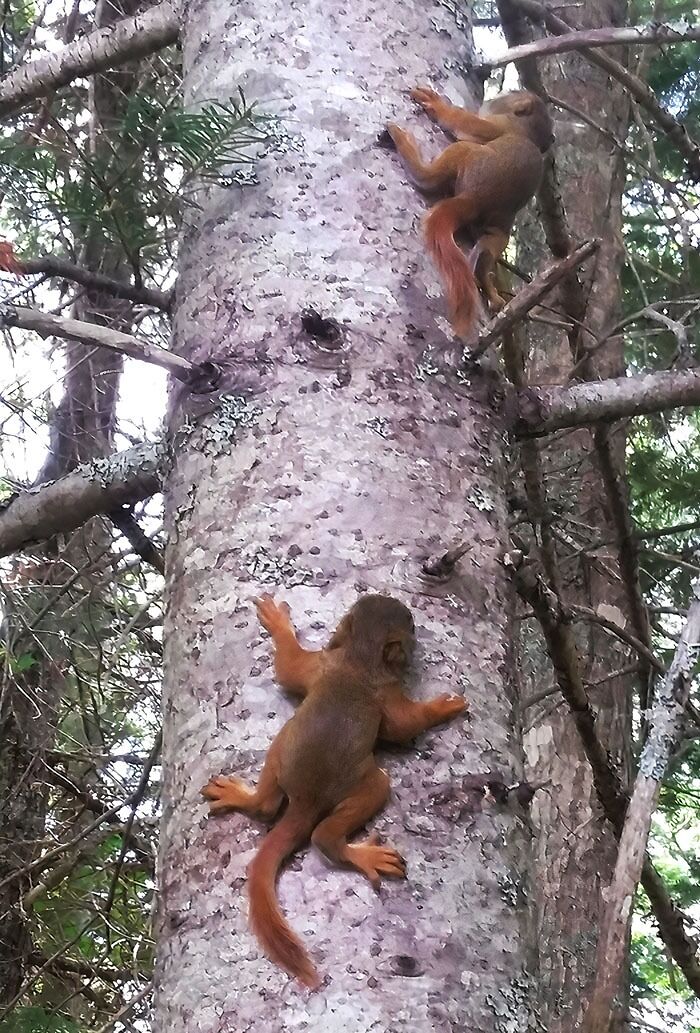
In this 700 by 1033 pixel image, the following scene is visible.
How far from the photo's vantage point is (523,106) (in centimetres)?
212

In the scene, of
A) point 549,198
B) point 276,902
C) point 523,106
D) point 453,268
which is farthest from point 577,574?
point 276,902

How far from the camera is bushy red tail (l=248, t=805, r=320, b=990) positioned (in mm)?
865

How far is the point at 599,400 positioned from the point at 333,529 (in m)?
0.48

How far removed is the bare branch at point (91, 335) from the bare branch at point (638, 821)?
63cm

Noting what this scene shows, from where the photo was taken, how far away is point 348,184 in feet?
4.45

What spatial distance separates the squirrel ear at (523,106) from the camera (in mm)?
2086

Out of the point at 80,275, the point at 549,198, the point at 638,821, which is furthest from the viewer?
the point at 549,198

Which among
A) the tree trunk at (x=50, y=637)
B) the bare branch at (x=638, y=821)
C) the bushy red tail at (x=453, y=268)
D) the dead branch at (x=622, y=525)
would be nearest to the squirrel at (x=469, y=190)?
the bushy red tail at (x=453, y=268)

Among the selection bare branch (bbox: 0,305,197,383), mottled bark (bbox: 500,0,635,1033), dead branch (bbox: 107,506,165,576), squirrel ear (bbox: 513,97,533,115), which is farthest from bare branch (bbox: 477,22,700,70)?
dead branch (bbox: 107,506,165,576)

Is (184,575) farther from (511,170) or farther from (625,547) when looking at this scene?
(625,547)

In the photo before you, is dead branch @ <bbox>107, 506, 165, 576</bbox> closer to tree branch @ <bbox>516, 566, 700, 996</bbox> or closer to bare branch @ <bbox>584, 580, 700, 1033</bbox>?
tree branch @ <bbox>516, 566, 700, 996</bbox>

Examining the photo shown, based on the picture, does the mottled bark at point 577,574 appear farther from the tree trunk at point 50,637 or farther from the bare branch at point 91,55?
the tree trunk at point 50,637

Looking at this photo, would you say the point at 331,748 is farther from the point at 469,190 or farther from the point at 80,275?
the point at 469,190

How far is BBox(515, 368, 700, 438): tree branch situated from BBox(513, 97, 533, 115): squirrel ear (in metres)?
0.86
